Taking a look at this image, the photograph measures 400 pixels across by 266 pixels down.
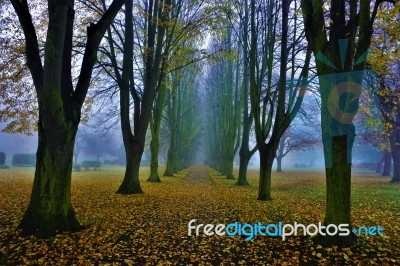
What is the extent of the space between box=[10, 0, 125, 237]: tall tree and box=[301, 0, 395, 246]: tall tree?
4.50m

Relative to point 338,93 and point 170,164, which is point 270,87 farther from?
point 170,164

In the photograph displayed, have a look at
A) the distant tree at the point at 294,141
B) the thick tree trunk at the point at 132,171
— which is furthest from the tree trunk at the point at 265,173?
the distant tree at the point at 294,141

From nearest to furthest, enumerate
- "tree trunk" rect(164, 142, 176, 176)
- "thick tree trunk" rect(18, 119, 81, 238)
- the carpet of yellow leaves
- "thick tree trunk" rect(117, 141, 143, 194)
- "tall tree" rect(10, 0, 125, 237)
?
the carpet of yellow leaves, "tall tree" rect(10, 0, 125, 237), "thick tree trunk" rect(18, 119, 81, 238), "thick tree trunk" rect(117, 141, 143, 194), "tree trunk" rect(164, 142, 176, 176)

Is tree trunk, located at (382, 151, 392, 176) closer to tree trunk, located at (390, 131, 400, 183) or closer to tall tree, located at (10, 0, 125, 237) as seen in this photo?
tree trunk, located at (390, 131, 400, 183)

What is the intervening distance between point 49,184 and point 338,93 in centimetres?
592

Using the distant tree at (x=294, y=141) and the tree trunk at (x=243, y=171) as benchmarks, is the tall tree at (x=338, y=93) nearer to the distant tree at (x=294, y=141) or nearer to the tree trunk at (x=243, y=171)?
the tree trunk at (x=243, y=171)

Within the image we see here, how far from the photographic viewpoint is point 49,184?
632cm

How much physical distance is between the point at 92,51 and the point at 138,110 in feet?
23.6

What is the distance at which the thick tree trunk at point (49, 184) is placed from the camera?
6.20 meters

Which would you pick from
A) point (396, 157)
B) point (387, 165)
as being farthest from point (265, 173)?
point (387, 165)

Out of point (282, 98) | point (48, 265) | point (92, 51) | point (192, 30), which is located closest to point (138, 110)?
point (192, 30)

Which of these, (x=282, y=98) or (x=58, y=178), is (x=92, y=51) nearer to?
(x=58, y=178)

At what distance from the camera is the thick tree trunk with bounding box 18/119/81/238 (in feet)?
20.3

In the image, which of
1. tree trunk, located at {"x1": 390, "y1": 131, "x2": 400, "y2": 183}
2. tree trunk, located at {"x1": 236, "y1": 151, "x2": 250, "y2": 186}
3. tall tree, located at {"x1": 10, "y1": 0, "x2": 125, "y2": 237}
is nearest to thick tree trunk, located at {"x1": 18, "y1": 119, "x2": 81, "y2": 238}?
tall tree, located at {"x1": 10, "y1": 0, "x2": 125, "y2": 237}
